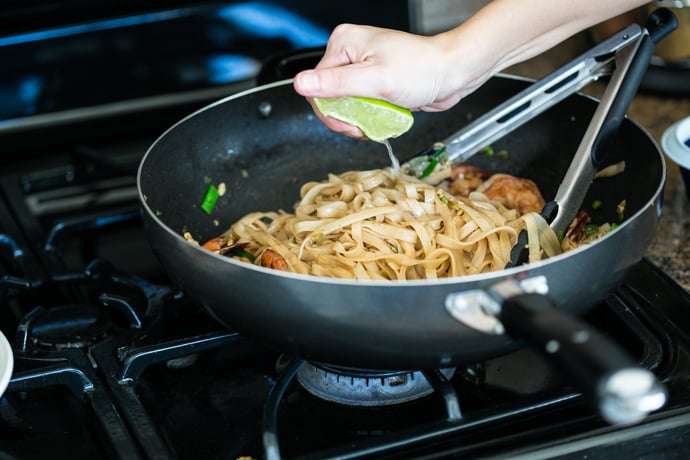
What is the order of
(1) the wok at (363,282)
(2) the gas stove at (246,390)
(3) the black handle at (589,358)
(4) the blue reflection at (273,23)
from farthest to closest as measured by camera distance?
1. (4) the blue reflection at (273,23)
2. (2) the gas stove at (246,390)
3. (1) the wok at (363,282)
4. (3) the black handle at (589,358)

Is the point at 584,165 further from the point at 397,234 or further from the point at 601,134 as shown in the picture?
the point at 397,234

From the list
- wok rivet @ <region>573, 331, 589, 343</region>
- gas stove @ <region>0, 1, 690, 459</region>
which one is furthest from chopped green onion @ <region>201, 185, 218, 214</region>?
wok rivet @ <region>573, 331, 589, 343</region>

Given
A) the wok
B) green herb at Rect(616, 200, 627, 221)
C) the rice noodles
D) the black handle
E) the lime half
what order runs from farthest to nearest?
green herb at Rect(616, 200, 627, 221)
the rice noodles
the lime half
the wok
the black handle

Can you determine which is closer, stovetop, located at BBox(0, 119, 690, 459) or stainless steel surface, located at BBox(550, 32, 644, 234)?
stovetop, located at BBox(0, 119, 690, 459)

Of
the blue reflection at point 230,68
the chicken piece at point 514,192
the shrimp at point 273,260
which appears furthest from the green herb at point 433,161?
the blue reflection at point 230,68

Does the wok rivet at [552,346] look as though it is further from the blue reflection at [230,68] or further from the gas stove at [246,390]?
the blue reflection at [230,68]

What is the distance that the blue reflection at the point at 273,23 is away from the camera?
1958 mm

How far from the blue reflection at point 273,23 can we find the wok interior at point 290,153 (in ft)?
1.28

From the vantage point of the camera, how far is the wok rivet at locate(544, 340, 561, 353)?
0.76m

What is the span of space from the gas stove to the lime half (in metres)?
0.32

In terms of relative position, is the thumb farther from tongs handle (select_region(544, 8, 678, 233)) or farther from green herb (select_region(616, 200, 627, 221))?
green herb (select_region(616, 200, 627, 221))

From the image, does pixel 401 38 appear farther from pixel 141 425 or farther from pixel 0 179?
pixel 0 179

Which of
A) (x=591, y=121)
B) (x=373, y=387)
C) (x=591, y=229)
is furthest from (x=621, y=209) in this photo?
(x=373, y=387)

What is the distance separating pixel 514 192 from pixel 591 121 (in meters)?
0.20
